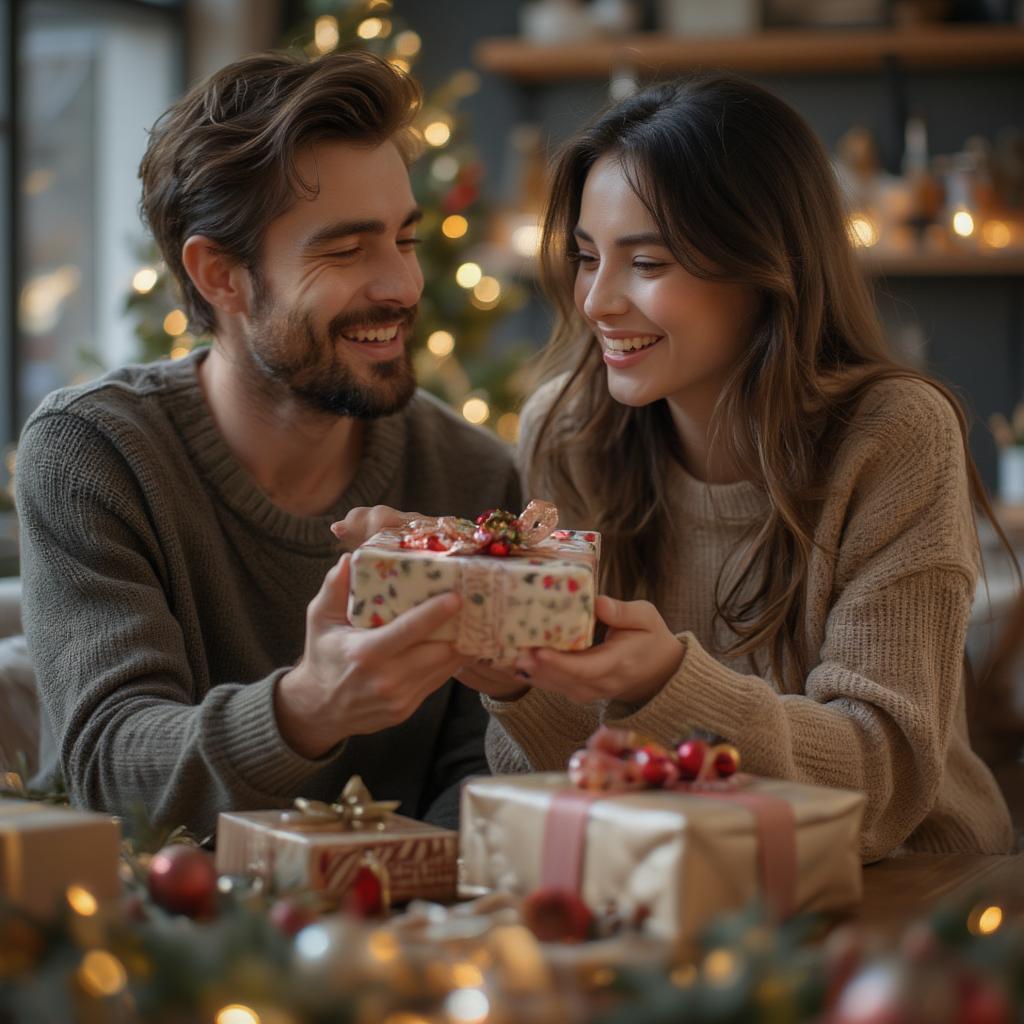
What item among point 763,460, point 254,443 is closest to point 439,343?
point 254,443

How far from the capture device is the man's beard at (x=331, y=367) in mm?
1774

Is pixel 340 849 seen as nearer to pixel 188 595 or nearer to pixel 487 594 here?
pixel 487 594

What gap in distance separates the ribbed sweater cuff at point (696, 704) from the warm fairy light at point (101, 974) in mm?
572

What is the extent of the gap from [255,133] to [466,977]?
4.12 ft

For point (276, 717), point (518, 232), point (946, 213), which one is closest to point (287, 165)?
point (276, 717)

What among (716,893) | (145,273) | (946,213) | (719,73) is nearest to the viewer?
(716,893)

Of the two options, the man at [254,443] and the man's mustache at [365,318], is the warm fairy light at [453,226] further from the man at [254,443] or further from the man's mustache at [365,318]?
the man's mustache at [365,318]

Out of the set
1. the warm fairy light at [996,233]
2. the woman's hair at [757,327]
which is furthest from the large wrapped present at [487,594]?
the warm fairy light at [996,233]

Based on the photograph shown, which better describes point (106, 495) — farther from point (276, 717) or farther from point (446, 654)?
point (446, 654)

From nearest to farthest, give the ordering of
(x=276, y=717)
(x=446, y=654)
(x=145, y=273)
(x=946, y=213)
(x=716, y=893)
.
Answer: (x=716, y=893) < (x=446, y=654) < (x=276, y=717) < (x=145, y=273) < (x=946, y=213)

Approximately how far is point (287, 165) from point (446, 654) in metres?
0.82

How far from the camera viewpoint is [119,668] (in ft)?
4.77

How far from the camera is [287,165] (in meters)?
1.75

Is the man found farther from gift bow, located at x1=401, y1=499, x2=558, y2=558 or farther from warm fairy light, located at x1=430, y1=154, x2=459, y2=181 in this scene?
warm fairy light, located at x1=430, y1=154, x2=459, y2=181
